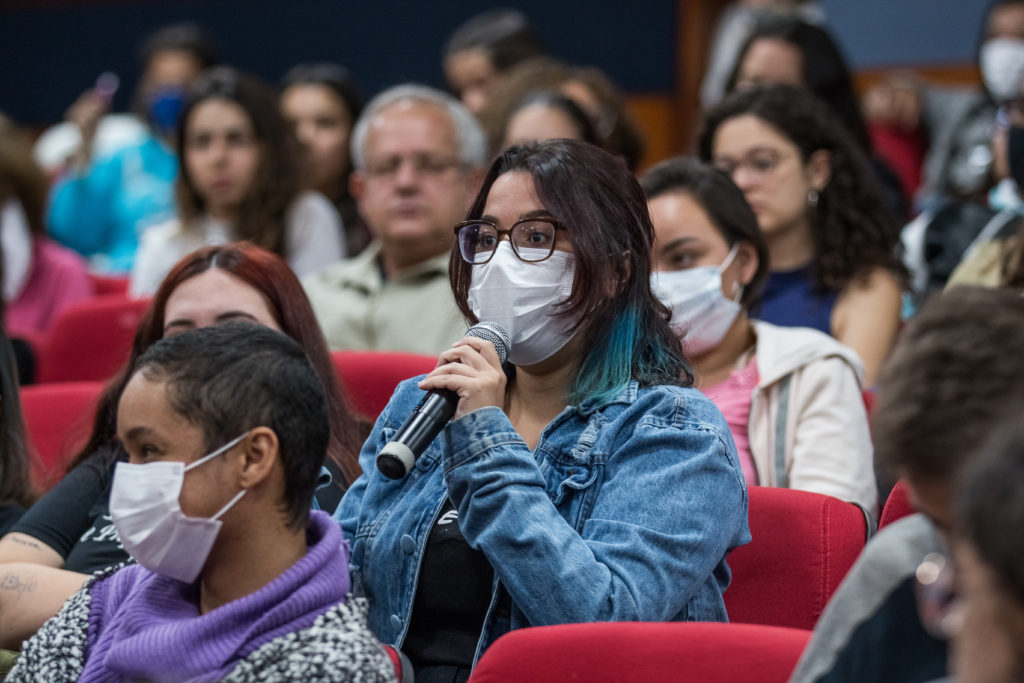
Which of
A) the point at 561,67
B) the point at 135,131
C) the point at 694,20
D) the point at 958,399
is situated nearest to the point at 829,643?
the point at 958,399

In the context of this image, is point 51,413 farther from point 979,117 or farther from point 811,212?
point 979,117

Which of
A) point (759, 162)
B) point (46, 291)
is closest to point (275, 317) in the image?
point (759, 162)

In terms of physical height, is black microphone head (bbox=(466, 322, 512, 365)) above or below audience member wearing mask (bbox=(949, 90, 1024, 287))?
above

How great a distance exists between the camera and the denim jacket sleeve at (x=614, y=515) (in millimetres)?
1568

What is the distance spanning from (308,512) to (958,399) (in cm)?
82

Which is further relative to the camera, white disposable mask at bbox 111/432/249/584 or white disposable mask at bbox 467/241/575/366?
white disposable mask at bbox 467/241/575/366

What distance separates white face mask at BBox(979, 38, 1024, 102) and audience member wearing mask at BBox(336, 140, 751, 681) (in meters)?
2.63

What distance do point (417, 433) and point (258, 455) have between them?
0.64 feet

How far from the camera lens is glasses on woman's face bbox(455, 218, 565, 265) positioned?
71.2 inches

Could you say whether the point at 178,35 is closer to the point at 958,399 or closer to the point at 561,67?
the point at 561,67

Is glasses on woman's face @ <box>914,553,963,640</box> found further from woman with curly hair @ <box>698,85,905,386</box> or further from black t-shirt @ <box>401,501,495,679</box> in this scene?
woman with curly hair @ <box>698,85,905,386</box>

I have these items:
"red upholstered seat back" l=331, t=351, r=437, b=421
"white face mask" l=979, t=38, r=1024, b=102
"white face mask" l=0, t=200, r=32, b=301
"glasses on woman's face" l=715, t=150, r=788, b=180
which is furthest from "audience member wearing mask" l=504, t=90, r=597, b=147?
"white face mask" l=0, t=200, r=32, b=301

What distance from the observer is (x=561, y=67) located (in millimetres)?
4391

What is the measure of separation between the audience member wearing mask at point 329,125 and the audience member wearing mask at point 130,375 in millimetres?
2278
